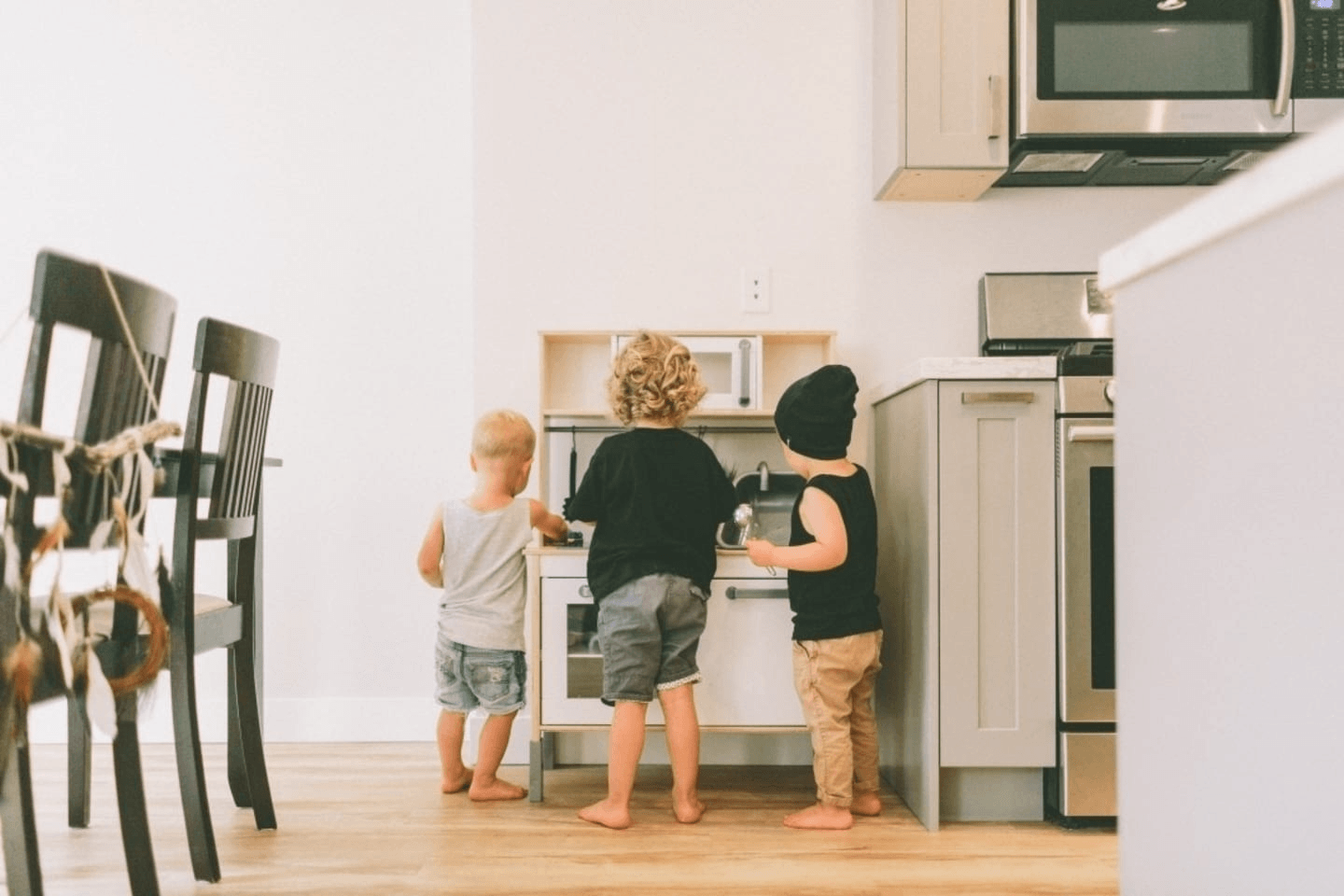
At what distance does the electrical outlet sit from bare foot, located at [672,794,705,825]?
1.25 metres

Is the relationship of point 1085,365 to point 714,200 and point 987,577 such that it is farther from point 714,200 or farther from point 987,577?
point 714,200

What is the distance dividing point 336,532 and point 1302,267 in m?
2.64

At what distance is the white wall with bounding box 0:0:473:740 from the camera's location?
9.37 ft

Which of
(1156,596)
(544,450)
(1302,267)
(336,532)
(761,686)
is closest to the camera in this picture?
(1302,267)

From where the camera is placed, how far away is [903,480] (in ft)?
7.36

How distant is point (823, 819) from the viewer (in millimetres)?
2029

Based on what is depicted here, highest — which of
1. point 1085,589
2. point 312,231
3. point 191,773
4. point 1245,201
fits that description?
point 312,231

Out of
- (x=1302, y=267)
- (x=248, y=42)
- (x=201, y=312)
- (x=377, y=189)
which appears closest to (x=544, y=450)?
(x=377, y=189)

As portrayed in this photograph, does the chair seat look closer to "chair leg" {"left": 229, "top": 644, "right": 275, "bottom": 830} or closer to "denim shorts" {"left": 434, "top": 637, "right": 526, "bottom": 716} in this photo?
"chair leg" {"left": 229, "top": 644, "right": 275, "bottom": 830}

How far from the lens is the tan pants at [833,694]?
6.73 ft

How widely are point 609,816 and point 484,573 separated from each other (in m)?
0.60

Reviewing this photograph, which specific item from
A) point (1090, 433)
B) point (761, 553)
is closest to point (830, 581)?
point (761, 553)

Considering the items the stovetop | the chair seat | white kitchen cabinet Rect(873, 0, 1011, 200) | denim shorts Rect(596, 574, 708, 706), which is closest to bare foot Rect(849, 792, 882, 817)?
denim shorts Rect(596, 574, 708, 706)

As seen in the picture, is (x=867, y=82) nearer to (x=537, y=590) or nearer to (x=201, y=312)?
(x=537, y=590)
